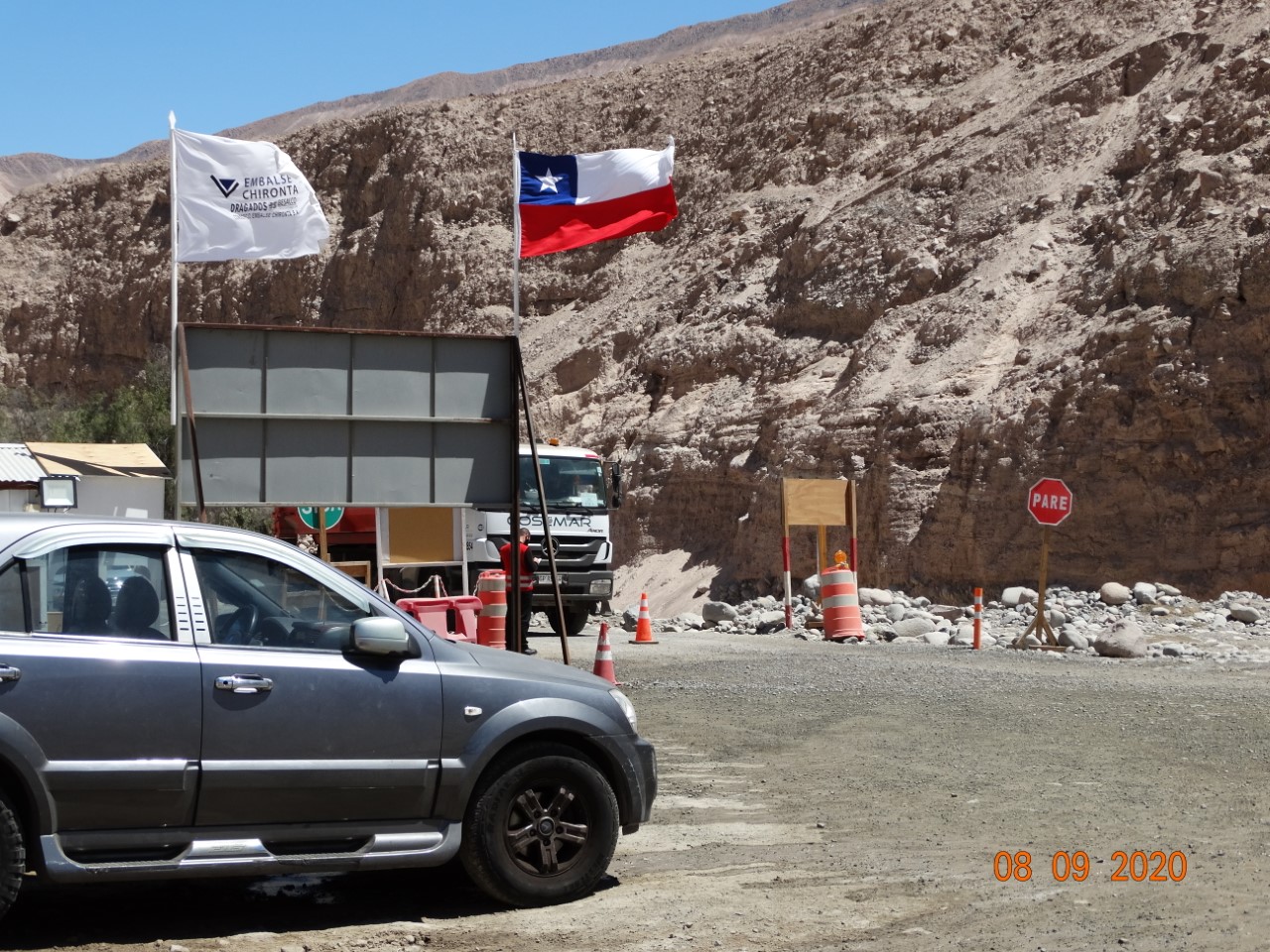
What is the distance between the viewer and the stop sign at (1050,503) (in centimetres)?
2086

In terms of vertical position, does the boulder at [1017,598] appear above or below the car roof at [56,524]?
below

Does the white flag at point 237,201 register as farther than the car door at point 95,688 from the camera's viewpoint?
Yes

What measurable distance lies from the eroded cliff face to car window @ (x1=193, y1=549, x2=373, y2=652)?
76.2 feet

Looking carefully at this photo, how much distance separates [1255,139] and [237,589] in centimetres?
3119

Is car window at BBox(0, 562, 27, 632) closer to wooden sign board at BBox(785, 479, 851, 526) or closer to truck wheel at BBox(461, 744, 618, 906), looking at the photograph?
truck wheel at BBox(461, 744, 618, 906)

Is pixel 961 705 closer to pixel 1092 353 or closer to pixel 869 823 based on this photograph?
pixel 869 823

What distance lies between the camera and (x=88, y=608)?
6.11 m

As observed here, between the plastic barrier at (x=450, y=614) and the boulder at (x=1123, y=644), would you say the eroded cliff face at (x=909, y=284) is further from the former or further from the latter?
the plastic barrier at (x=450, y=614)

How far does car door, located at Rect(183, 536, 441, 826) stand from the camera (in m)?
6.12

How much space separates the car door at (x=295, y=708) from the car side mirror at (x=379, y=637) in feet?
0.29

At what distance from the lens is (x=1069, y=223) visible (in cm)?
3494

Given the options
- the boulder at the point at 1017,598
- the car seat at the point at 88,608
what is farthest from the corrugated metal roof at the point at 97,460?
the car seat at the point at 88,608

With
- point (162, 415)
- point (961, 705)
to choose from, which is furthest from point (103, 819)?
point (162, 415)
